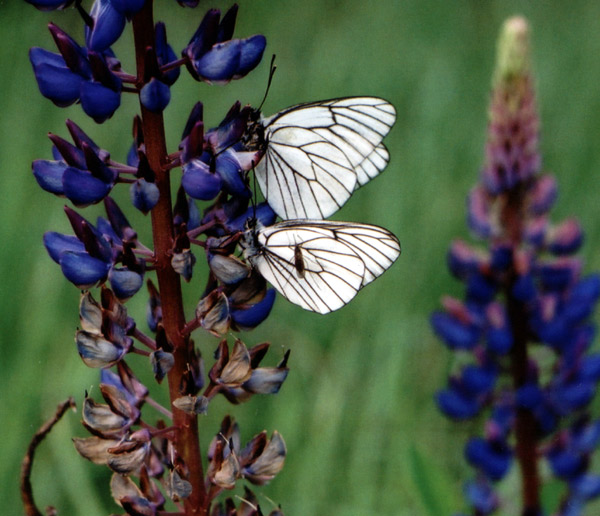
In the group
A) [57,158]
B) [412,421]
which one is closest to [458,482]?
[412,421]

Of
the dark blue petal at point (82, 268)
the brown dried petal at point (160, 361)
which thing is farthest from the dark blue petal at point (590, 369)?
the dark blue petal at point (82, 268)

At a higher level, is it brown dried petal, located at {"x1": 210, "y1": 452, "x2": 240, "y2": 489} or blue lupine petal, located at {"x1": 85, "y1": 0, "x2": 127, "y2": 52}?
blue lupine petal, located at {"x1": 85, "y1": 0, "x2": 127, "y2": 52}

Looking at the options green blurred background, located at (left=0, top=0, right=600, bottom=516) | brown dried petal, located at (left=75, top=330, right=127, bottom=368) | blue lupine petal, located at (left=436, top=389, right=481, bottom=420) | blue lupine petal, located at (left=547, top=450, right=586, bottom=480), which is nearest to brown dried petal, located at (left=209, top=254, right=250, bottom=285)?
brown dried petal, located at (left=75, top=330, right=127, bottom=368)

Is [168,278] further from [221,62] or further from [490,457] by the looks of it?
[490,457]

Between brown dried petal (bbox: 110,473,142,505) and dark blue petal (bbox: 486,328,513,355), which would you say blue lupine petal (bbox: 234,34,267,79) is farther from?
dark blue petal (bbox: 486,328,513,355)

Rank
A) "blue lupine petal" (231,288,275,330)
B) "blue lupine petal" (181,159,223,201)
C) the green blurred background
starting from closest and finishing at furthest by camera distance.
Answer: "blue lupine petal" (181,159,223,201)
"blue lupine petal" (231,288,275,330)
the green blurred background

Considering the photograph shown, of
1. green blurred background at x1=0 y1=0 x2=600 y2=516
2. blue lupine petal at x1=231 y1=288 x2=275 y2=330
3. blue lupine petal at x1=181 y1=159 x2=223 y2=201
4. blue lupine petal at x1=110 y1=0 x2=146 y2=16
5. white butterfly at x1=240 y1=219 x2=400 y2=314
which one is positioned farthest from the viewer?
green blurred background at x1=0 y1=0 x2=600 y2=516

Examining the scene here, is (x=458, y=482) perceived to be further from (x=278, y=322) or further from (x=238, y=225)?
(x=238, y=225)

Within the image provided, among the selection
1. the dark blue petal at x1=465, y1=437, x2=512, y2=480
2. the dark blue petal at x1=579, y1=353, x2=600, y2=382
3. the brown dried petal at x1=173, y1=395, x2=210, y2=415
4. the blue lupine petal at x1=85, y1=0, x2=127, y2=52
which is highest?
the blue lupine petal at x1=85, y1=0, x2=127, y2=52
